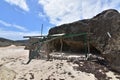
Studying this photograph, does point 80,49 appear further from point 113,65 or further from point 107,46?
point 113,65

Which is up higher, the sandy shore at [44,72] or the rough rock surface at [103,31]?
the rough rock surface at [103,31]

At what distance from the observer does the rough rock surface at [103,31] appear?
38.6 ft

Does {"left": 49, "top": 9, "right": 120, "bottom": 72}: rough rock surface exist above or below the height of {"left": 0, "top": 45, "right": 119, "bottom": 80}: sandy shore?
above

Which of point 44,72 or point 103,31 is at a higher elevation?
point 103,31

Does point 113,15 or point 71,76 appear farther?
point 113,15

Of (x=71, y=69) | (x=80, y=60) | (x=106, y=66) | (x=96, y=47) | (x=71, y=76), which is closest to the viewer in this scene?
(x=71, y=76)

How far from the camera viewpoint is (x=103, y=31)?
43.3 ft

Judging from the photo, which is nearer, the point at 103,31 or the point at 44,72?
the point at 44,72

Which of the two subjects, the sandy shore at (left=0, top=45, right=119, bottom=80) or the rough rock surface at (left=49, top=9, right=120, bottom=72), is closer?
the sandy shore at (left=0, top=45, right=119, bottom=80)

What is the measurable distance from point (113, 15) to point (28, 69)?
617cm

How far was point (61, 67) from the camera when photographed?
10742 millimetres

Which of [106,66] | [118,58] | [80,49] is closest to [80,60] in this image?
[106,66]

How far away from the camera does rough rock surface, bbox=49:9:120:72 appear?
1178 centimetres

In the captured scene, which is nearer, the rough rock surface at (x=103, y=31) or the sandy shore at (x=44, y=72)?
the sandy shore at (x=44, y=72)
